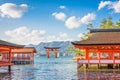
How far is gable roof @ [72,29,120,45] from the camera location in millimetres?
45938

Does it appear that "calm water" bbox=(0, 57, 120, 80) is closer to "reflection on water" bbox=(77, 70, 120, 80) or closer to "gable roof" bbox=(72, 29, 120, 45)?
"reflection on water" bbox=(77, 70, 120, 80)

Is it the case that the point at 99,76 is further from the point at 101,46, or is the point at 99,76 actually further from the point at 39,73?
the point at 39,73

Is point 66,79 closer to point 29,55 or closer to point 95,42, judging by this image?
point 95,42

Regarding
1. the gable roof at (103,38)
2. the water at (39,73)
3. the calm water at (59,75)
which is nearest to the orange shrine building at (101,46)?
the gable roof at (103,38)

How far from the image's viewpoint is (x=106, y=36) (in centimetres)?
4962

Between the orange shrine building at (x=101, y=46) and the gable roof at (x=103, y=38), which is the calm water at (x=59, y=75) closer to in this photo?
the orange shrine building at (x=101, y=46)

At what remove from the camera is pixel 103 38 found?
48469mm

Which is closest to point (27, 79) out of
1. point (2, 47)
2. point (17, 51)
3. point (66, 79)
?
point (66, 79)

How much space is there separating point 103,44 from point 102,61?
3015 mm

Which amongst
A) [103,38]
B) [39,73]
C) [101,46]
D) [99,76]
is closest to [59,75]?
[39,73]

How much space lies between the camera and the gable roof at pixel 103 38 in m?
45.9

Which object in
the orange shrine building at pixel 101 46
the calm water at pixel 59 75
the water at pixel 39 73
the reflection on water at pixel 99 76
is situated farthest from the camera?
the orange shrine building at pixel 101 46

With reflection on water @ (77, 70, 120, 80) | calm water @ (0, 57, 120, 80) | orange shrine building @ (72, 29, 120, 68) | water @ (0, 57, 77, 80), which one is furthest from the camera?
orange shrine building @ (72, 29, 120, 68)

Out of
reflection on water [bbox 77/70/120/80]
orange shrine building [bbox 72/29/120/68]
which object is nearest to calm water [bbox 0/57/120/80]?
reflection on water [bbox 77/70/120/80]
